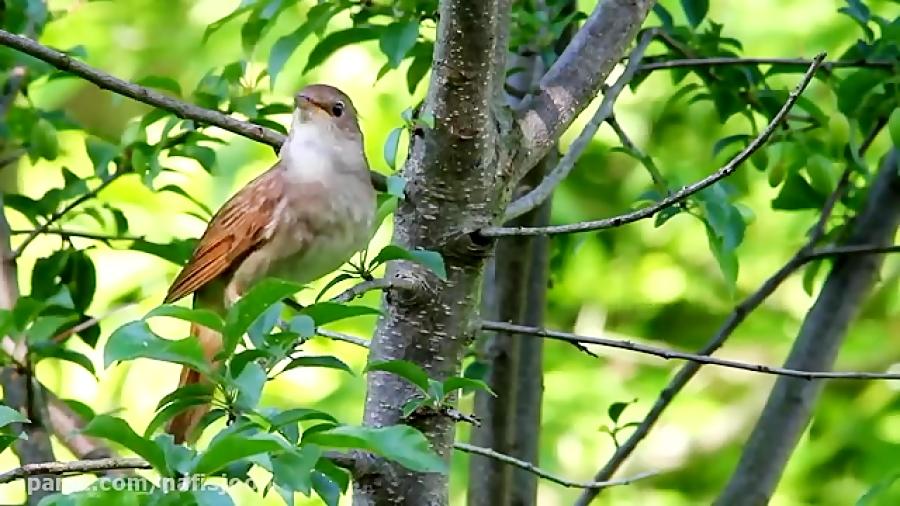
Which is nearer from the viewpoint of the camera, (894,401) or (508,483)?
(508,483)

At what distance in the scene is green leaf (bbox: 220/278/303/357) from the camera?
146 cm

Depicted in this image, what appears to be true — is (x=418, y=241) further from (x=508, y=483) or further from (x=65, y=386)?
(x=65, y=386)

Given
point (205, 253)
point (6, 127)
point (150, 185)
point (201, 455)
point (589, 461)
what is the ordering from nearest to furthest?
1. point (201, 455)
2. point (150, 185)
3. point (205, 253)
4. point (6, 127)
5. point (589, 461)

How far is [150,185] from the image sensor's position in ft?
8.79

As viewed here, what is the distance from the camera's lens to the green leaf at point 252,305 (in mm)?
1457

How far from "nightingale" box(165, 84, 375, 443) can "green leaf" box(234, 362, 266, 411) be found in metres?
0.96

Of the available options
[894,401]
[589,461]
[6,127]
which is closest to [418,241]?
[6,127]

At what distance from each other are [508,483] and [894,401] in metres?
1.09

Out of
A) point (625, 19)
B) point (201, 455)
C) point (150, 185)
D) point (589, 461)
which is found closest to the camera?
point (201, 455)

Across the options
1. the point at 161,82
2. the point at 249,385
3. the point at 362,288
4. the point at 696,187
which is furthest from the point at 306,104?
the point at 249,385

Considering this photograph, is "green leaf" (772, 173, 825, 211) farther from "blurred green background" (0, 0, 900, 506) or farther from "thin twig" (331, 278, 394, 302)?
"thin twig" (331, 278, 394, 302)

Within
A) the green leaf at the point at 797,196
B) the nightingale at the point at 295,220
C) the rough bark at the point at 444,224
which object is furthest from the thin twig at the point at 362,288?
the green leaf at the point at 797,196

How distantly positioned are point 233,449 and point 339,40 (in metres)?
1.66

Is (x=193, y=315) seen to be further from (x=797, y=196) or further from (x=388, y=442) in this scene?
(x=797, y=196)
